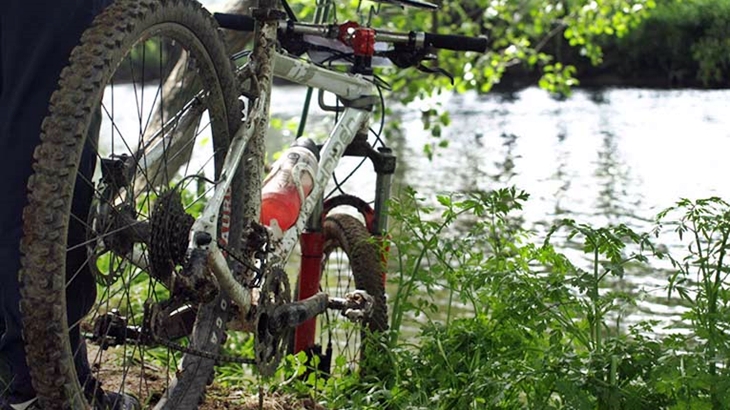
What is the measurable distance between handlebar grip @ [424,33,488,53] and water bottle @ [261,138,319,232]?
0.49m

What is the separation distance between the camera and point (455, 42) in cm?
359

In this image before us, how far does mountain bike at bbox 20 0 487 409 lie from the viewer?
2.17 m

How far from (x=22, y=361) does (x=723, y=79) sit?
15651 mm

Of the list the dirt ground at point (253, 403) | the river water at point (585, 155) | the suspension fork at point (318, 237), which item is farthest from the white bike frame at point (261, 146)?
the river water at point (585, 155)

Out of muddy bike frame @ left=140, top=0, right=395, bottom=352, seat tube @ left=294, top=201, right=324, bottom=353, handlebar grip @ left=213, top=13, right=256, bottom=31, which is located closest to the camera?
muddy bike frame @ left=140, top=0, right=395, bottom=352

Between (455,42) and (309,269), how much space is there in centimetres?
78

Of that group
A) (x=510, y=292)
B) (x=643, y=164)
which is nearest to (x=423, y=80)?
(x=643, y=164)

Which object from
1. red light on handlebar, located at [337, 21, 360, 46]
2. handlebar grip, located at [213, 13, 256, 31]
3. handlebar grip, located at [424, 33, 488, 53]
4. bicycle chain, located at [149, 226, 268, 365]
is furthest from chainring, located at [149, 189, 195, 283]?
handlebar grip, located at [424, 33, 488, 53]

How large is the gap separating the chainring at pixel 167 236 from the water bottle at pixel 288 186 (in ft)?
1.81

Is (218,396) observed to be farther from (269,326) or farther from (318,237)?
(269,326)

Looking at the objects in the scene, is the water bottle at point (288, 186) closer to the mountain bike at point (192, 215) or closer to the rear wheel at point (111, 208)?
the mountain bike at point (192, 215)

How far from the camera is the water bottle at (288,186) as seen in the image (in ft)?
10.3

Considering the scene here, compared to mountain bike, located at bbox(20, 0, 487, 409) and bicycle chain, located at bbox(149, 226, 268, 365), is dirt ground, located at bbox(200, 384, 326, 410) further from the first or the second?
bicycle chain, located at bbox(149, 226, 268, 365)

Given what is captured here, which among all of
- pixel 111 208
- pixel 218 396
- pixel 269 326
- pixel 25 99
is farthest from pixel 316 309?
pixel 25 99
